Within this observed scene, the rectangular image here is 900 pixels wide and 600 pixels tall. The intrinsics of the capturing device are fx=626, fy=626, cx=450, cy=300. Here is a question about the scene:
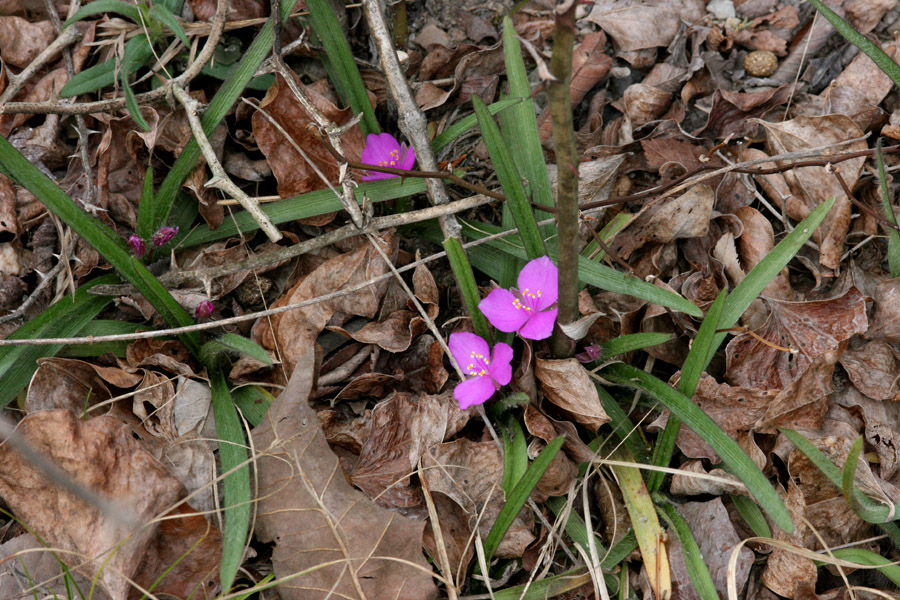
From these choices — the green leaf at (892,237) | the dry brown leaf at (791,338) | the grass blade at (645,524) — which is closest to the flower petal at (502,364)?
the grass blade at (645,524)

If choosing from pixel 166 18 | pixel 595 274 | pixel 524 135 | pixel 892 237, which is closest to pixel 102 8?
pixel 166 18

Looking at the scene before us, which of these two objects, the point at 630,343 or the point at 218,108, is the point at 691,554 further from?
the point at 218,108

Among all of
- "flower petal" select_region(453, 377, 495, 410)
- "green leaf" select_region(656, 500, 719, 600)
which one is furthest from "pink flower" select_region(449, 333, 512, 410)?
"green leaf" select_region(656, 500, 719, 600)

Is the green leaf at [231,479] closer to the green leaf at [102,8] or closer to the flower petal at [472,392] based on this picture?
the flower petal at [472,392]

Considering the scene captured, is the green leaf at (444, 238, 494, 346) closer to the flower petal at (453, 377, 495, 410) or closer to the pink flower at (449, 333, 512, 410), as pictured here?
the pink flower at (449, 333, 512, 410)

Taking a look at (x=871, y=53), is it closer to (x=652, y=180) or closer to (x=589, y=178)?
(x=652, y=180)

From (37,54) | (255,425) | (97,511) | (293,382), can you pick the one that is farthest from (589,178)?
(37,54)

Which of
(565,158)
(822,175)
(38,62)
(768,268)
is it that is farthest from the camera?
(38,62)
